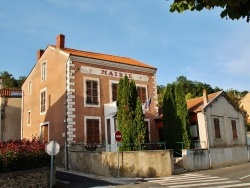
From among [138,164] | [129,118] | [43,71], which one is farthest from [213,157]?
[43,71]

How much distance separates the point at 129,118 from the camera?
69.1 feet

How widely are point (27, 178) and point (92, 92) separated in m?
12.1

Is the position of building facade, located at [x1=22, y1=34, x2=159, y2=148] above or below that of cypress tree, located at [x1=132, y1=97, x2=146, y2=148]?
above

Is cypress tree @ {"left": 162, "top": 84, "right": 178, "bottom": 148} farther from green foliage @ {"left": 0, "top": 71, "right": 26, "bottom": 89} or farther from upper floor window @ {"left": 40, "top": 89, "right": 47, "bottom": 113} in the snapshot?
green foliage @ {"left": 0, "top": 71, "right": 26, "bottom": 89}

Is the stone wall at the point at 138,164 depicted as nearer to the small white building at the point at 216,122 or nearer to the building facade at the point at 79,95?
the building facade at the point at 79,95

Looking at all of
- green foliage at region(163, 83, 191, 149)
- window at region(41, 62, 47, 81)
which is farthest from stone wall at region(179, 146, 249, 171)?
window at region(41, 62, 47, 81)

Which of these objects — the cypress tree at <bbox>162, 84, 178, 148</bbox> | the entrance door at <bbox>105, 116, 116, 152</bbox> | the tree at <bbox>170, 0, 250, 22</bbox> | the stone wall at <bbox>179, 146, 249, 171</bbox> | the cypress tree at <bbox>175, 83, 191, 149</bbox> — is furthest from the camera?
the cypress tree at <bbox>162, 84, 178, 148</bbox>

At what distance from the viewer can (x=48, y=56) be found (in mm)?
28078

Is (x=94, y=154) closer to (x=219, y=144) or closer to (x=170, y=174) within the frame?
(x=170, y=174)

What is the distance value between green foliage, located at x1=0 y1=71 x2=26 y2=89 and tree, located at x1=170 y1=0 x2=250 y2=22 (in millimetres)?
57653

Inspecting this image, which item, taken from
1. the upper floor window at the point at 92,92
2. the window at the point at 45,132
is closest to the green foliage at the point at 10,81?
the window at the point at 45,132

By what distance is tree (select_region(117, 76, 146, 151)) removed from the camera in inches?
818

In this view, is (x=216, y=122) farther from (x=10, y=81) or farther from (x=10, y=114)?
(x=10, y=81)

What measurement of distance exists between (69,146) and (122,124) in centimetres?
463
